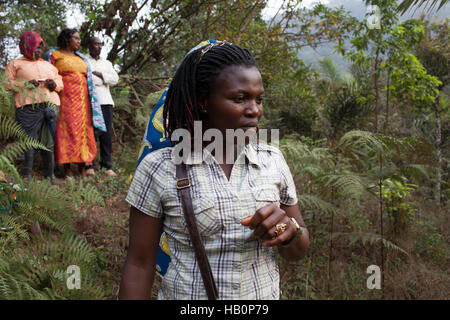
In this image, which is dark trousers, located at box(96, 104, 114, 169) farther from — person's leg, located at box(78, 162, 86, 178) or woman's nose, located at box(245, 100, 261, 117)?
woman's nose, located at box(245, 100, 261, 117)

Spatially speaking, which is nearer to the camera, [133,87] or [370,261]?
[370,261]

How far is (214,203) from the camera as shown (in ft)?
3.86

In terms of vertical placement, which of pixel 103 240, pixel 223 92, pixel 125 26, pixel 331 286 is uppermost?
pixel 125 26

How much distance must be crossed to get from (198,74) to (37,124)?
3.76 m

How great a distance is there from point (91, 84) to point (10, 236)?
3.40m

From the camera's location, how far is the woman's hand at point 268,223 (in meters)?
1.06

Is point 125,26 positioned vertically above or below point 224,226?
above

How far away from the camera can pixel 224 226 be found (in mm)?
1166

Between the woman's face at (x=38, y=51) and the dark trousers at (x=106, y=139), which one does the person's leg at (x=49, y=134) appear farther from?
the dark trousers at (x=106, y=139)

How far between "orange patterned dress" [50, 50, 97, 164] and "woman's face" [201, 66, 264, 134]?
169 inches

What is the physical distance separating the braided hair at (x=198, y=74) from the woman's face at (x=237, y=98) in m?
0.03
